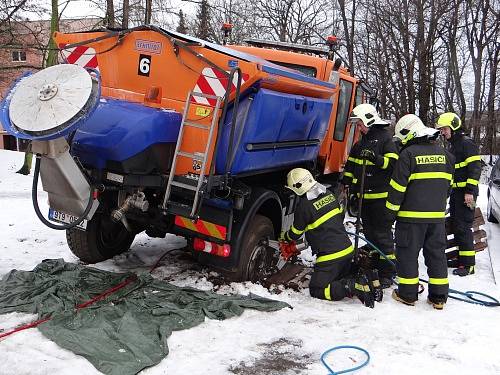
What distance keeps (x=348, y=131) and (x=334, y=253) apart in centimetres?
271

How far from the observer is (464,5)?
31688mm

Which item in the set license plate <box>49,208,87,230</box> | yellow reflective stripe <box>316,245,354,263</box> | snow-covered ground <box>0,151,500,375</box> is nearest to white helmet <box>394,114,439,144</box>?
yellow reflective stripe <box>316,245,354,263</box>

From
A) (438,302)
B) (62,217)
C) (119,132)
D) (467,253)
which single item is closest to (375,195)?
(438,302)

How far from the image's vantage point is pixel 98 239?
5207 millimetres

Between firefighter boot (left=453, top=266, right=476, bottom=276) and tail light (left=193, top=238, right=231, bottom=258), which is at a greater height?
tail light (left=193, top=238, right=231, bottom=258)

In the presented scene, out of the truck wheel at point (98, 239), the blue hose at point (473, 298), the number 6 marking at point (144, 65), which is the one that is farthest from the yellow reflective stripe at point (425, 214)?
the truck wheel at point (98, 239)

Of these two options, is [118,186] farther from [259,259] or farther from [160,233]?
[259,259]

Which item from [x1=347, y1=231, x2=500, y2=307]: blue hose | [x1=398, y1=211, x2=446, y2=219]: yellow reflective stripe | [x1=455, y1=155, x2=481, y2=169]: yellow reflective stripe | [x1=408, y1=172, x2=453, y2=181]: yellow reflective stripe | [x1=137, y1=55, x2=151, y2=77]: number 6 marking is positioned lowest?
[x1=347, y1=231, x2=500, y2=307]: blue hose

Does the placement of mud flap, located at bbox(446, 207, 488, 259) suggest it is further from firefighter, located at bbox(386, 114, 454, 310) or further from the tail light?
the tail light

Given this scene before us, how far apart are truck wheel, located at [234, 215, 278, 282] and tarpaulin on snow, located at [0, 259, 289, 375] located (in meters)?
0.34

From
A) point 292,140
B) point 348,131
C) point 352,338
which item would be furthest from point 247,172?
point 348,131

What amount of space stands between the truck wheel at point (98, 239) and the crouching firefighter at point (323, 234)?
197cm

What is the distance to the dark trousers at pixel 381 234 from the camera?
548 cm

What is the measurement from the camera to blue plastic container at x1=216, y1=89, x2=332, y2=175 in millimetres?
3920
